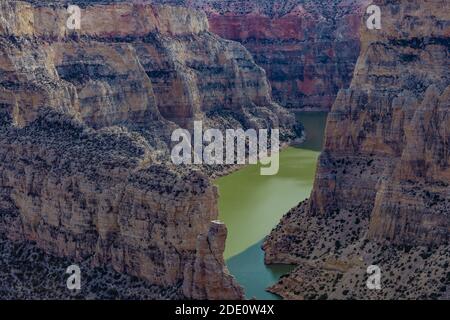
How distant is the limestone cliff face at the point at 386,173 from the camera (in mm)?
64375

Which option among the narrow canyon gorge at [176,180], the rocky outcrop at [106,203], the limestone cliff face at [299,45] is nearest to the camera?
the rocky outcrop at [106,203]

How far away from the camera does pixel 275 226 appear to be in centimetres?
8275

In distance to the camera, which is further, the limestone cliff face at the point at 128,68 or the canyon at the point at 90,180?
the limestone cliff face at the point at 128,68

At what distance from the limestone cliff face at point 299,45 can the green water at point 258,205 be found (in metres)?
30.1

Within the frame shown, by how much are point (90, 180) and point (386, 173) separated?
19.2 metres

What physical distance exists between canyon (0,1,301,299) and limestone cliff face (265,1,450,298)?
1172 centimetres

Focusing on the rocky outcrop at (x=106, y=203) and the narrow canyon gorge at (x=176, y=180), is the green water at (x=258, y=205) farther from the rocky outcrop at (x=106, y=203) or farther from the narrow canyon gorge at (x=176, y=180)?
the rocky outcrop at (x=106, y=203)

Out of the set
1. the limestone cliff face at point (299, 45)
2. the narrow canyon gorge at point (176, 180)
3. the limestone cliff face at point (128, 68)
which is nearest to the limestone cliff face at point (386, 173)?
the narrow canyon gorge at point (176, 180)

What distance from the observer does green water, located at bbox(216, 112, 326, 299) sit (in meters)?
71.5

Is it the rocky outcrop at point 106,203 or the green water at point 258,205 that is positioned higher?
the rocky outcrop at point 106,203

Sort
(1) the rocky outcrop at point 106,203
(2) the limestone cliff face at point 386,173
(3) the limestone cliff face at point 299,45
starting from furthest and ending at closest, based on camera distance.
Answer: (3) the limestone cliff face at point 299,45 < (2) the limestone cliff face at point 386,173 < (1) the rocky outcrop at point 106,203

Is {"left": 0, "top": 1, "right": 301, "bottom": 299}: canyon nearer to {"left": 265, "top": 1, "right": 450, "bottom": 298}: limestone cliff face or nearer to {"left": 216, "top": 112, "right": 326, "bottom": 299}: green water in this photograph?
{"left": 216, "top": 112, "right": 326, "bottom": 299}: green water

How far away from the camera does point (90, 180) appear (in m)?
61.2

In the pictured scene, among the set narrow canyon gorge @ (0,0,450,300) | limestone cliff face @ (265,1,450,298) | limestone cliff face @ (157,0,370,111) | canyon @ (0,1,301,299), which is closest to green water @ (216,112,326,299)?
narrow canyon gorge @ (0,0,450,300)
